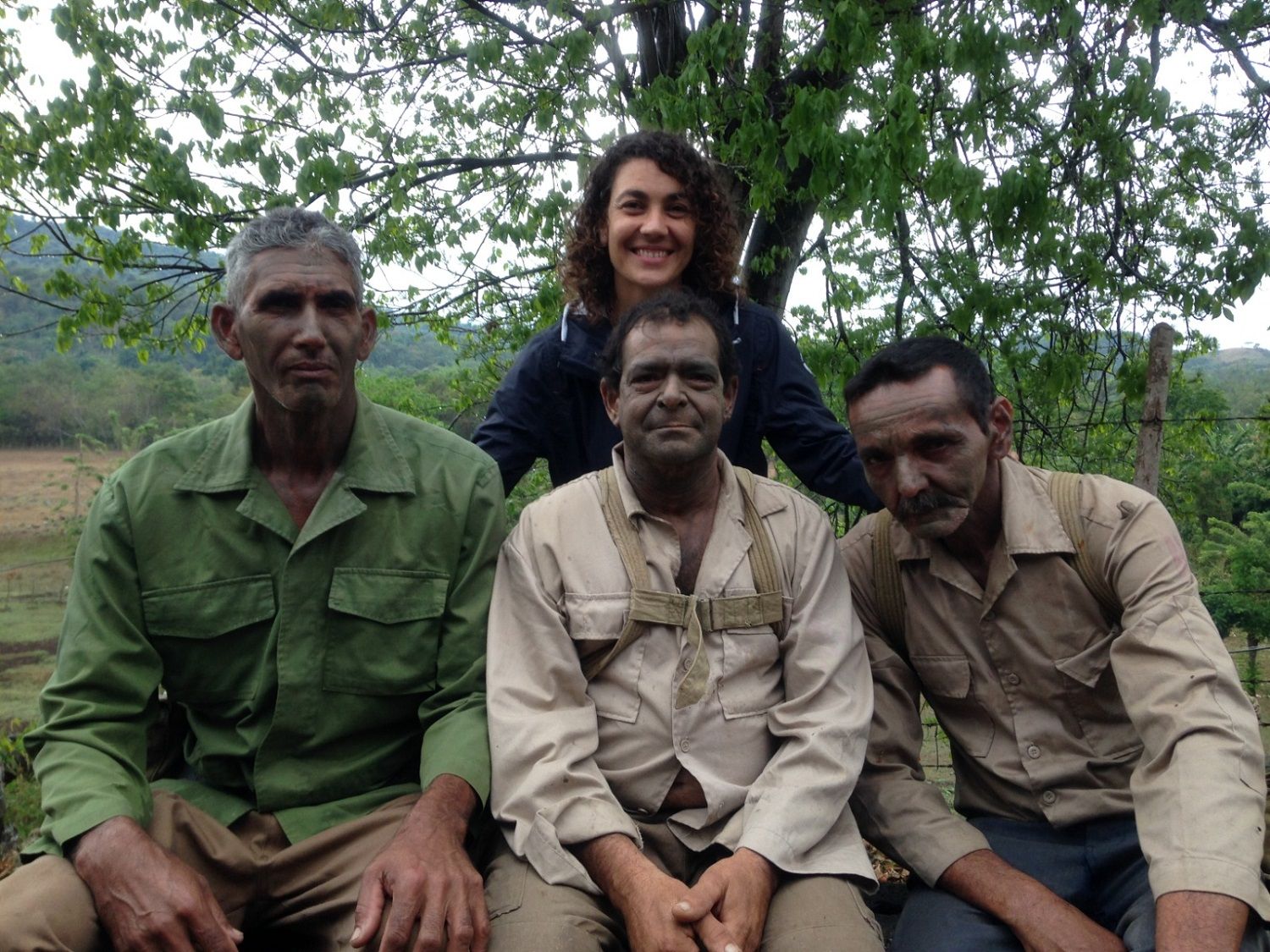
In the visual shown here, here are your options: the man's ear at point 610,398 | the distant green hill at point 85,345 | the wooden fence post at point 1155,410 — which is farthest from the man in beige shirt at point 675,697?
the distant green hill at point 85,345

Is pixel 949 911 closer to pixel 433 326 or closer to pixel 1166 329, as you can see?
pixel 1166 329

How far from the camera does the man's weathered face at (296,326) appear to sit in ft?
7.97

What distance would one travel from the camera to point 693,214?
3.36 m

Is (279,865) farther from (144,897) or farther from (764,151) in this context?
(764,151)

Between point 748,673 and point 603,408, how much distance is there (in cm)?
120

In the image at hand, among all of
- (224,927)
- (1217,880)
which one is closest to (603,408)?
(224,927)

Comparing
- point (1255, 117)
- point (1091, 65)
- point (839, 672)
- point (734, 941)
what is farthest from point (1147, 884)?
point (1255, 117)

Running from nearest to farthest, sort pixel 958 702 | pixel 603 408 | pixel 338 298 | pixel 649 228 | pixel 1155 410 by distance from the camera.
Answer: pixel 338 298, pixel 958 702, pixel 649 228, pixel 603 408, pixel 1155 410

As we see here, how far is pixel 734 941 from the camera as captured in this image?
202cm

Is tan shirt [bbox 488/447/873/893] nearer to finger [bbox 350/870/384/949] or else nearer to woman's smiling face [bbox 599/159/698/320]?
finger [bbox 350/870/384/949]

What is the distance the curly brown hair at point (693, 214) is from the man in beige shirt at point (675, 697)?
723 mm

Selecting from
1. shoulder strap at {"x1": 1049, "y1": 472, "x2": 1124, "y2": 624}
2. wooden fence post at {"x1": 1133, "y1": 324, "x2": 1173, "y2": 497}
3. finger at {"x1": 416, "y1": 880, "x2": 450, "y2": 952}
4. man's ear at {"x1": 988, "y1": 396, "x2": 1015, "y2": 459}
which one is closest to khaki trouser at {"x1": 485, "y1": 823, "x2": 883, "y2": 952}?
finger at {"x1": 416, "y1": 880, "x2": 450, "y2": 952}

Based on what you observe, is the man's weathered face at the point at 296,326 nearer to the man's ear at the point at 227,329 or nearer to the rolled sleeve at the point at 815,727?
the man's ear at the point at 227,329

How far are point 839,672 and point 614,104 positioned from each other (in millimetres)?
4983
